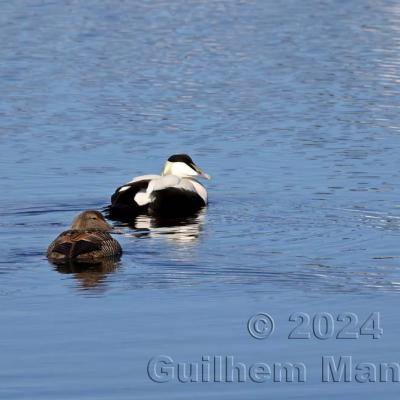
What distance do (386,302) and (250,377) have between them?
7.24ft

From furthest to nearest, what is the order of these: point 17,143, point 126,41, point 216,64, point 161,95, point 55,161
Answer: point 126,41 < point 216,64 < point 161,95 < point 17,143 < point 55,161

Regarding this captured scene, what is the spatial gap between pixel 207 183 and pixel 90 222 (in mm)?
4129

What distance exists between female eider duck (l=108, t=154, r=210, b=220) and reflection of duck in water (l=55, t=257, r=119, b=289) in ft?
9.10

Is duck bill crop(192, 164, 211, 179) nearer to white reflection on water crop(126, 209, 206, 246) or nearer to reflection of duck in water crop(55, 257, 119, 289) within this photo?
white reflection on water crop(126, 209, 206, 246)

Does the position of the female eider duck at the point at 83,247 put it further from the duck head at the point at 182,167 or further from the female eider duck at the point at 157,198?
the duck head at the point at 182,167

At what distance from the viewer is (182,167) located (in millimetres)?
17172

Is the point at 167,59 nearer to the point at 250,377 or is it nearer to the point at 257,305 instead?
the point at 257,305

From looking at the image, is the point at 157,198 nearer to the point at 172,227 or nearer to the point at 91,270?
the point at 172,227

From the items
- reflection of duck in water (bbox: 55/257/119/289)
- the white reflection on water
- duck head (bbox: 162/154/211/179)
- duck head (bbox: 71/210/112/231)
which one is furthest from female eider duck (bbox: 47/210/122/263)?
duck head (bbox: 162/154/211/179)

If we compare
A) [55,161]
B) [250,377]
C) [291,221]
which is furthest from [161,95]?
[250,377]

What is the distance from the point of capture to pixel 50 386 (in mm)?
9383

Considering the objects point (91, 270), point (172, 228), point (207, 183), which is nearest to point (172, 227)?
point (172, 228)

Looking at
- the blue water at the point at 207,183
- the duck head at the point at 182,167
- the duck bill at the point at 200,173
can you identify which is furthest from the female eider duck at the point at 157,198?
the duck head at the point at 182,167

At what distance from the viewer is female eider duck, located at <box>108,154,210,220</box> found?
628 inches
